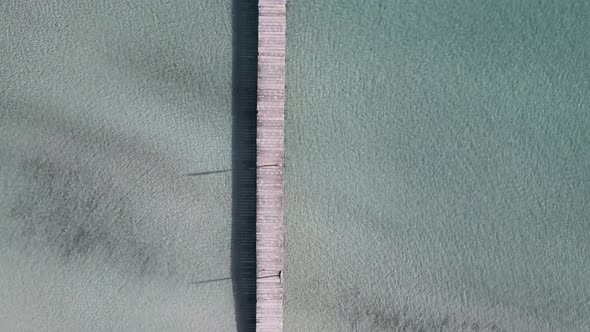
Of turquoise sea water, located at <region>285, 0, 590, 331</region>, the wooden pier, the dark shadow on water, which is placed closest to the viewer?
the wooden pier

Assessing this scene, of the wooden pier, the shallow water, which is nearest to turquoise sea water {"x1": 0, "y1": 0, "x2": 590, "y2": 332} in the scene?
the shallow water

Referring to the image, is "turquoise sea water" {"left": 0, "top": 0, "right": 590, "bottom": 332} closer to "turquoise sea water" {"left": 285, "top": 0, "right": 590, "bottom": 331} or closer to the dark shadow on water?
"turquoise sea water" {"left": 285, "top": 0, "right": 590, "bottom": 331}

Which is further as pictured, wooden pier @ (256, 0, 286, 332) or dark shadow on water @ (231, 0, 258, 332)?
dark shadow on water @ (231, 0, 258, 332)

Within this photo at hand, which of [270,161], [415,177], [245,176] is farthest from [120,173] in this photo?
[415,177]

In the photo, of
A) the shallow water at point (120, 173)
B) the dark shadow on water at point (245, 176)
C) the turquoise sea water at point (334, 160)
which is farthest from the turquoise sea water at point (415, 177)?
the shallow water at point (120, 173)

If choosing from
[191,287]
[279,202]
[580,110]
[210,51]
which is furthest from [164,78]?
[580,110]
